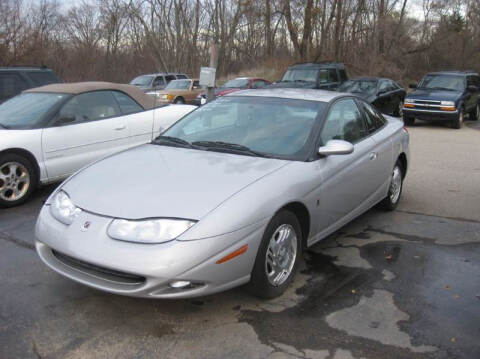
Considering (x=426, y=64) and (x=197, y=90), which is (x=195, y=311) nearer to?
(x=197, y=90)

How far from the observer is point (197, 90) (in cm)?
2152

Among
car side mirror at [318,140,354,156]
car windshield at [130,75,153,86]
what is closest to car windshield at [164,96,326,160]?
car side mirror at [318,140,354,156]

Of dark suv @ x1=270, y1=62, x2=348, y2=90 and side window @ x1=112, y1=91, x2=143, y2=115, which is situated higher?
A: dark suv @ x1=270, y1=62, x2=348, y2=90

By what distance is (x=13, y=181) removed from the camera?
6000mm

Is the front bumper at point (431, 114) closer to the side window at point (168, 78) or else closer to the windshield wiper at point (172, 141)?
the windshield wiper at point (172, 141)

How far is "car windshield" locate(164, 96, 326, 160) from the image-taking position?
13.7ft

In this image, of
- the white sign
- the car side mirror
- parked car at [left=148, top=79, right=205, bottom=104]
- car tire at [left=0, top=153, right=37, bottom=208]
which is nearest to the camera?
the car side mirror

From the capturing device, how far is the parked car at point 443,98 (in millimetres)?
14477

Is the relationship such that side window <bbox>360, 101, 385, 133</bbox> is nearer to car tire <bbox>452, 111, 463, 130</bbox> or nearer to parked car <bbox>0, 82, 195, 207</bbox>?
parked car <bbox>0, 82, 195, 207</bbox>

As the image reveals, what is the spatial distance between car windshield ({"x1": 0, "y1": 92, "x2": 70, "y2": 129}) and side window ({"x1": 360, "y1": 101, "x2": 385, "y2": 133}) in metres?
4.01

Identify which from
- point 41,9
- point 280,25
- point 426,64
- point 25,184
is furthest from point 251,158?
point 280,25

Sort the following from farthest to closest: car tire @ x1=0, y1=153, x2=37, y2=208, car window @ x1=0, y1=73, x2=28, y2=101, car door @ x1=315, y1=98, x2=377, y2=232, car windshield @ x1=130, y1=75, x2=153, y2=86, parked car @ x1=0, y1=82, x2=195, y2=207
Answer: car windshield @ x1=130, y1=75, x2=153, y2=86
car window @ x1=0, y1=73, x2=28, y2=101
parked car @ x1=0, y1=82, x2=195, y2=207
car tire @ x1=0, y1=153, x2=37, y2=208
car door @ x1=315, y1=98, x2=377, y2=232

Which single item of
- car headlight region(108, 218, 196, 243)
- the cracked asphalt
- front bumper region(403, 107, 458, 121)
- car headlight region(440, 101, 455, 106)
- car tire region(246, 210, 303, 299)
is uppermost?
car headlight region(440, 101, 455, 106)

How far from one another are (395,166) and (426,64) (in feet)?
99.7
